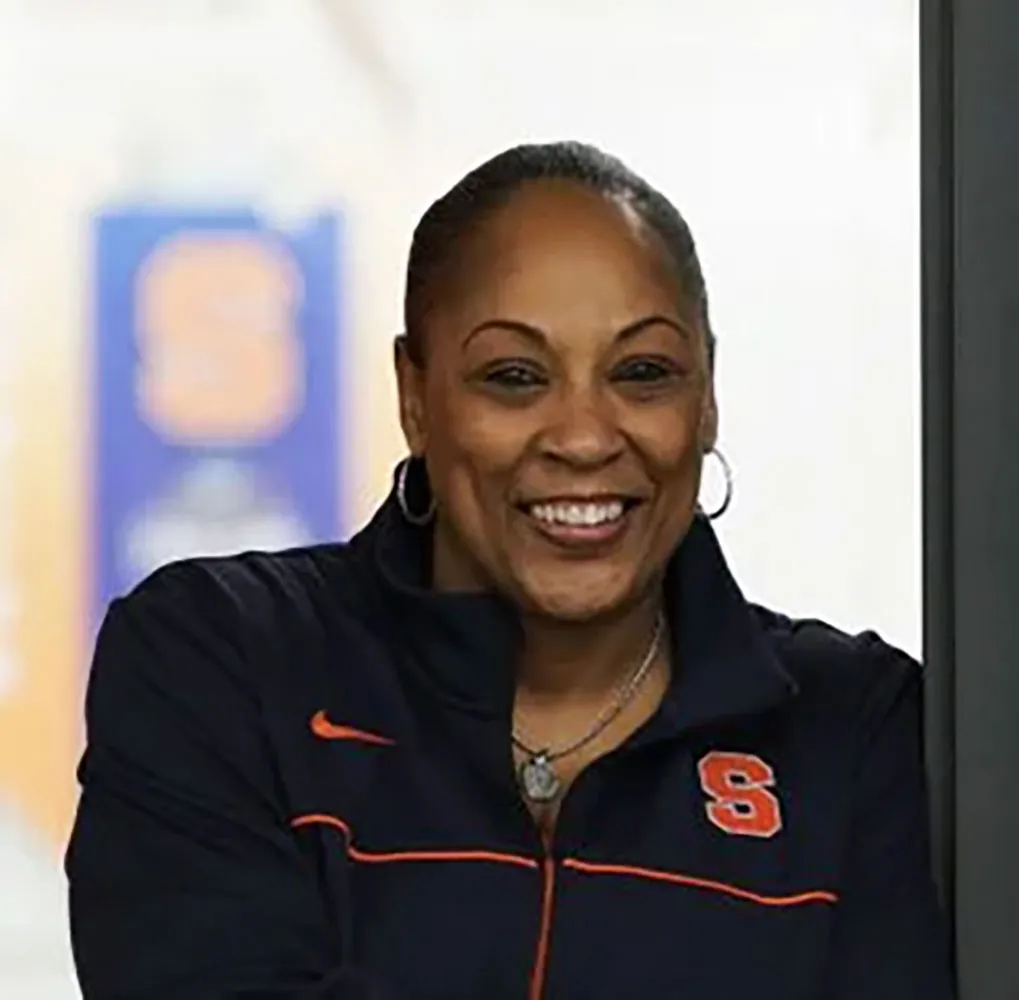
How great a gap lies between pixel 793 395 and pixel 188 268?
453mm

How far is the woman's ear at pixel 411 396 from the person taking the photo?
1.13 m

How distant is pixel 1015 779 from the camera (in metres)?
0.92

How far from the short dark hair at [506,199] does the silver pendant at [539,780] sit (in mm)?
200

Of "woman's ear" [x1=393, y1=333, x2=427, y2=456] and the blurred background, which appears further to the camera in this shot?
the blurred background

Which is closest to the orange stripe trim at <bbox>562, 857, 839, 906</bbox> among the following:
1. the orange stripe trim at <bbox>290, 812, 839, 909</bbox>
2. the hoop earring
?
the orange stripe trim at <bbox>290, 812, 839, 909</bbox>

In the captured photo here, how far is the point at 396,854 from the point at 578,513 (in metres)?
0.17

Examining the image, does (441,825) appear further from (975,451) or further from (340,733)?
(975,451)

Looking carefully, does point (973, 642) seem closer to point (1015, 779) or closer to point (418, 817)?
point (1015, 779)

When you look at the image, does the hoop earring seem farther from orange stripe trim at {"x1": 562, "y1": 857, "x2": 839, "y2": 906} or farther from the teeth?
orange stripe trim at {"x1": 562, "y1": 857, "x2": 839, "y2": 906}

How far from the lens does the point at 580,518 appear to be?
1076 millimetres

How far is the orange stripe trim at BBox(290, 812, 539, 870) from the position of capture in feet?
3.42

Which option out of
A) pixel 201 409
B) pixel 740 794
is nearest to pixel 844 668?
pixel 740 794

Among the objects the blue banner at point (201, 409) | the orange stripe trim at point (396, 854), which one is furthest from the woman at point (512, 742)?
the blue banner at point (201, 409)

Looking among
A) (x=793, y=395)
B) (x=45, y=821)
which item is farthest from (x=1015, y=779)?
(x=45, y=821)
